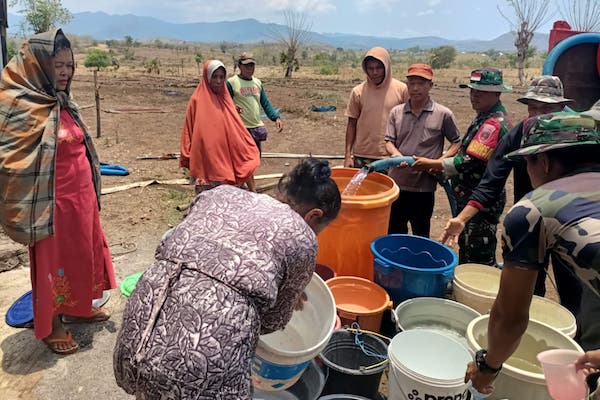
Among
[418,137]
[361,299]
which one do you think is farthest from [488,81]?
[361,299]

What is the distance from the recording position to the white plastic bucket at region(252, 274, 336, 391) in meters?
1.58

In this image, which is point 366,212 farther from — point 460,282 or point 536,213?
point 536,213

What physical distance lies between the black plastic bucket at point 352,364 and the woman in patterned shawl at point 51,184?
1536 mm

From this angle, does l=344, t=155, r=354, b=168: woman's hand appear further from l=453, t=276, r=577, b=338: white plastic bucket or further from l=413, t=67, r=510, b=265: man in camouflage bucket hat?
l=453, t=276, r=577, b=338: white plastic bucket

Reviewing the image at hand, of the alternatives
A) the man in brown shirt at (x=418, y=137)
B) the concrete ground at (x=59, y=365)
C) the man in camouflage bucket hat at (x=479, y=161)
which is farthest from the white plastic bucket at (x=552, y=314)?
the concrete ground at (x=59, y=365)

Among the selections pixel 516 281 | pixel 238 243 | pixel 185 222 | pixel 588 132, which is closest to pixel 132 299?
pixel 185 222

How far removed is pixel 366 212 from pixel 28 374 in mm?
2170

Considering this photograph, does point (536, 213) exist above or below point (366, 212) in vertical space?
above

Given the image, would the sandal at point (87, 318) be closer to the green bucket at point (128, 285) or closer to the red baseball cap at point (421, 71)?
the green bucket at point (128, 285)

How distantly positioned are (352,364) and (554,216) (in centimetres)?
158

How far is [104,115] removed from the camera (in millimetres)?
11164

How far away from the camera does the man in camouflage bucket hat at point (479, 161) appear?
293 cm

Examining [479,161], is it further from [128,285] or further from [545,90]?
[128,285]

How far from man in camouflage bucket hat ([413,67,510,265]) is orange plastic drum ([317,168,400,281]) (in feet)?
1.58
